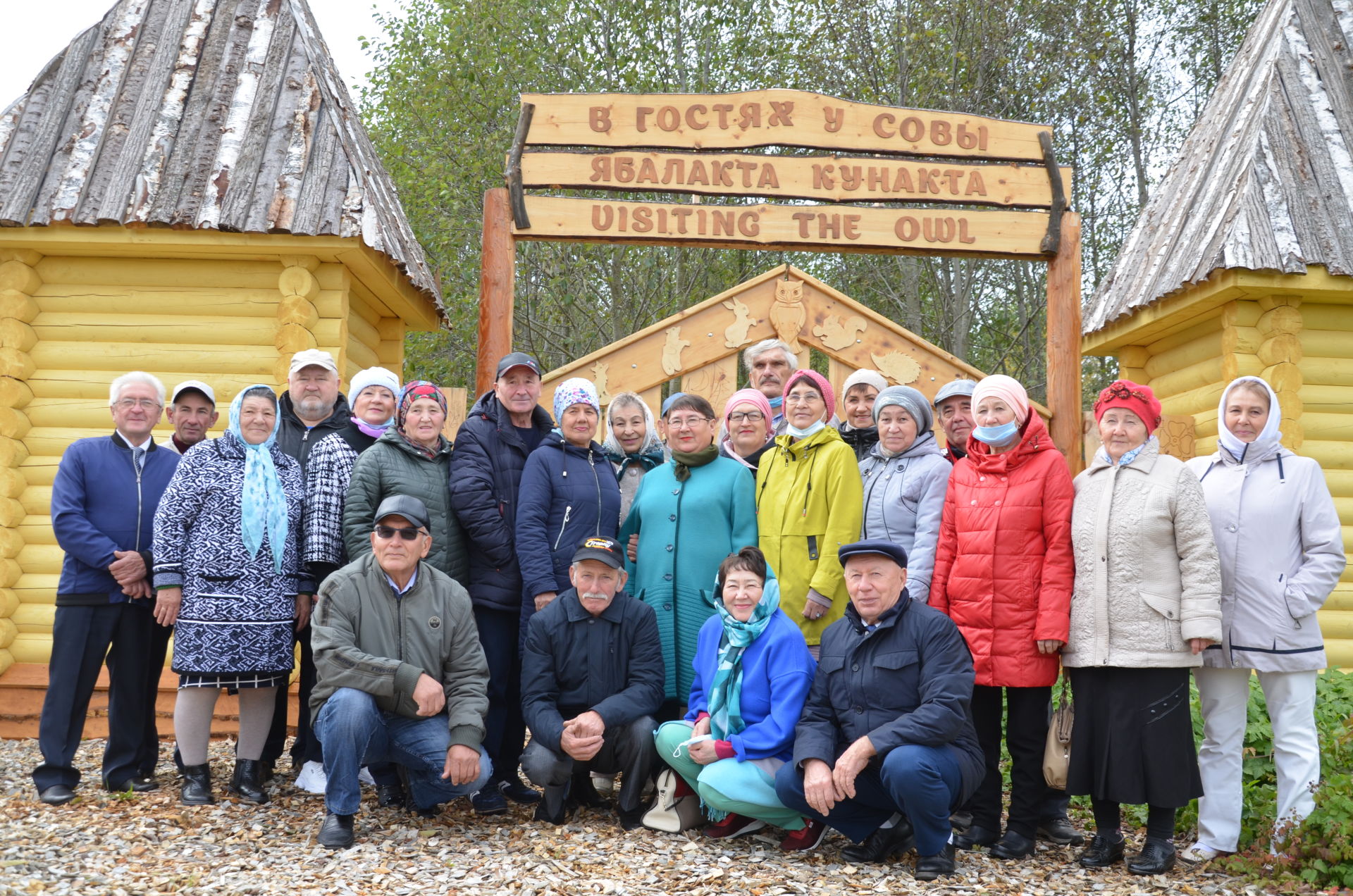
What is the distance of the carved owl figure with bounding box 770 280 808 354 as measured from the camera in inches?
251

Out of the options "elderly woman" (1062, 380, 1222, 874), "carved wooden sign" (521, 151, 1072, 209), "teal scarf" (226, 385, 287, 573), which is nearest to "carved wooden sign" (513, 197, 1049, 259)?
"carved wooden sign" (521, 151, 1072, 209)

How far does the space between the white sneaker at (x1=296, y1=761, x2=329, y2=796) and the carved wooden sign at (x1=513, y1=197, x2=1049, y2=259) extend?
119 inches

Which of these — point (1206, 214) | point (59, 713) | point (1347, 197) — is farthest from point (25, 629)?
point (1347, 197)

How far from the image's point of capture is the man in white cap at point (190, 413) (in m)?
4.95

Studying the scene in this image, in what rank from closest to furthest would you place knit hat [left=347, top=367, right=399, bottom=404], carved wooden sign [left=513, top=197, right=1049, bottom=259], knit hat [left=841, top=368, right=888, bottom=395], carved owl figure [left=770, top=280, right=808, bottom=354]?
knit hat [left=347, top=367, right=399, bottom=404], knit hat [left=841, top=368, right=888, bottom=395], carved wooden sign [left=513, top=197, right=1049, bottom=259], carved owl figure [left=770, top=280, right=808, bottom=354]

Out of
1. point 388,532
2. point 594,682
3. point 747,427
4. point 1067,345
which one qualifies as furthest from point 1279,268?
point 388,532

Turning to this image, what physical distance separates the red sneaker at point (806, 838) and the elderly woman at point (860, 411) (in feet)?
5.43

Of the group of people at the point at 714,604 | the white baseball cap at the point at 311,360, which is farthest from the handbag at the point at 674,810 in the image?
the white baseball cap at the point at 311,360

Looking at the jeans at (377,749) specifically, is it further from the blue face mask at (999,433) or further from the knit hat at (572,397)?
the blue face mask at (999,433)

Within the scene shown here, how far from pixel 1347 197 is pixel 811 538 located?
4.42 m

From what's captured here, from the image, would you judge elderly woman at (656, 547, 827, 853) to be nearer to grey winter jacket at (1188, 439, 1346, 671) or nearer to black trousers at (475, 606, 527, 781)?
black trousers at (475, 606, 527, 781)

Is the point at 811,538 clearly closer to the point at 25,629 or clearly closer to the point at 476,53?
the point at 25,629

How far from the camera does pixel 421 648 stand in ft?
13.9

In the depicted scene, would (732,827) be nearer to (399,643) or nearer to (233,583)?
(399,643)
